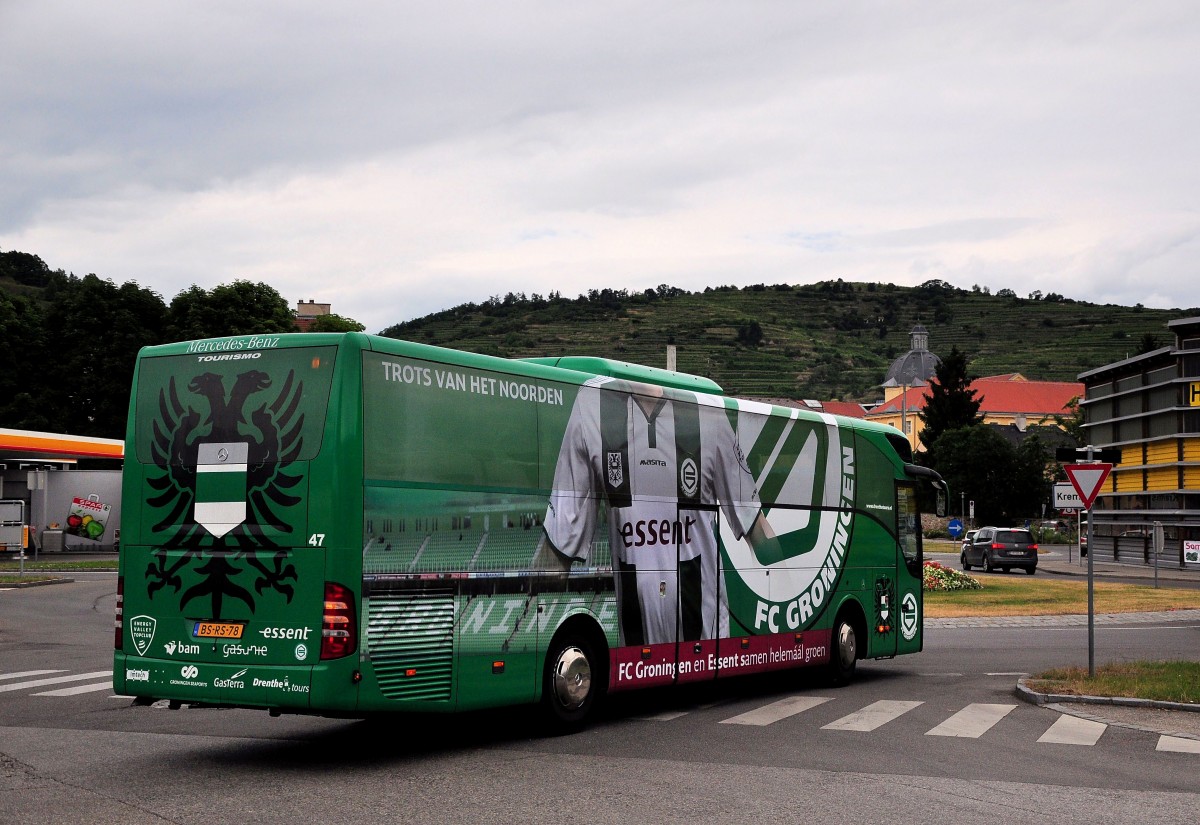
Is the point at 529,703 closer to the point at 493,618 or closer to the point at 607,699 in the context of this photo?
the point at 493,618

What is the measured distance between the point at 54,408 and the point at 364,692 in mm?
63030

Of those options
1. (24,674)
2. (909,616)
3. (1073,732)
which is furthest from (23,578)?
(1073,732)

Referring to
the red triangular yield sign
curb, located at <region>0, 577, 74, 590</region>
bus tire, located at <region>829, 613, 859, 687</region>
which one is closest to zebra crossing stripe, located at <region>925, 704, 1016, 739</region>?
bus tire, located at <region>829, 613, 859, 687</region>

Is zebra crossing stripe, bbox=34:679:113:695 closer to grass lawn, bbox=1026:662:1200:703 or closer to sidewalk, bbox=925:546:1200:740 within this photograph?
sidewalk, bbox=925:546:1200:740

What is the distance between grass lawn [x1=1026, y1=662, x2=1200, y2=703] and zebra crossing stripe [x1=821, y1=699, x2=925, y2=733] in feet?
5.73

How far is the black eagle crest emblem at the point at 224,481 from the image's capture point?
9.50m

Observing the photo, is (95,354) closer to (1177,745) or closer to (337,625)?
(337,625)

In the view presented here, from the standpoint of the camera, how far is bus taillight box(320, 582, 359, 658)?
9.20m

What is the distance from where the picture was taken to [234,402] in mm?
9828

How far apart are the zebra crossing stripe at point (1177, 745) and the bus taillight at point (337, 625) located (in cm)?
662

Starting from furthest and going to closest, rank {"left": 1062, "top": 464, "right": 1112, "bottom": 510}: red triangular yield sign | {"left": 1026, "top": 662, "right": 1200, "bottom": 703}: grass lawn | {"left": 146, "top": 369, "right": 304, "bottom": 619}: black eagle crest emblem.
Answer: {"left": 1062, "top": 464, "right": 1112, "bottom": 510}: red triangular yield sign, {"left": 1026, "top": 662, "right": 1200, "bottom": 703}: grass lawn, {"left": 146, "top": 369, "right": 304, "bottom": 619}: black eagle crest emblem

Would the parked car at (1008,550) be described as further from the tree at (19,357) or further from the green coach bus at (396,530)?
the tree at (19,357)

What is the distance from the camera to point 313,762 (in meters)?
9.92

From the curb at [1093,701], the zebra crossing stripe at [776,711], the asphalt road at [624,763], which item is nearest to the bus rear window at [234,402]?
the asphalt road at [624,763]
